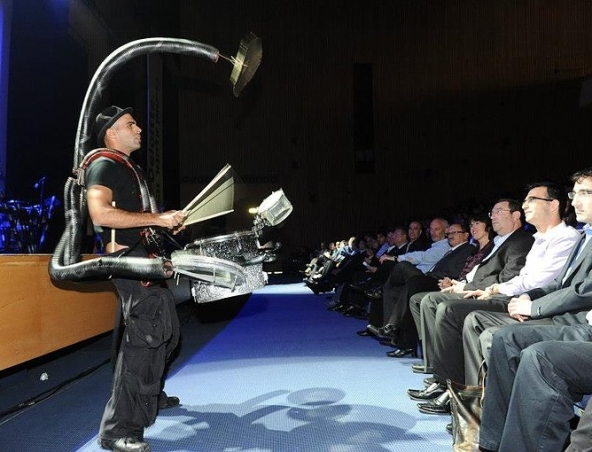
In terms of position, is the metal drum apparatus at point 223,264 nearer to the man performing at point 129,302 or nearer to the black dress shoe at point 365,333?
the man performing at point 129,302

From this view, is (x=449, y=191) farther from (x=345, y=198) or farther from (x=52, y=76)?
(x=52, y=76)

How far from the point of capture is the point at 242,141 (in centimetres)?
1571

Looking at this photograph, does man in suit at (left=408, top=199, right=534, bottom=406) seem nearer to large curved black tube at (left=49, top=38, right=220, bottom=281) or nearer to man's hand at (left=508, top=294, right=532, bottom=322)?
man's hand at (left=508, top=294, right=532, bottom=322)

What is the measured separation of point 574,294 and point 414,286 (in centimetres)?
184

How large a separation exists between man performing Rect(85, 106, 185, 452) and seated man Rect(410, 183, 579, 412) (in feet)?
4.68

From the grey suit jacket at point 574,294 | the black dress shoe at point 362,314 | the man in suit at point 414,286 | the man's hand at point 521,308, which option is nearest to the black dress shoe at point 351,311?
the black dress shoe at point 362,314

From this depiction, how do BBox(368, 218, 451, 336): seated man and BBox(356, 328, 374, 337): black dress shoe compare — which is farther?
BBox(356, 328, 374, 337): black dress shoe

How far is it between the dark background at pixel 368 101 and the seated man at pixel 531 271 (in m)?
6.70

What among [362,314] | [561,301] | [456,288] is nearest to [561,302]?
[561,301]

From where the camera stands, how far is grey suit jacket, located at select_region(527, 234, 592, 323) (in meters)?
1.87

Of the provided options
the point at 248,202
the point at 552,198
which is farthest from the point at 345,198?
the point at 552,198

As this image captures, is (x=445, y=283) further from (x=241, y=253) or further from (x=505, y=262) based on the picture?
(x=241, y=253)

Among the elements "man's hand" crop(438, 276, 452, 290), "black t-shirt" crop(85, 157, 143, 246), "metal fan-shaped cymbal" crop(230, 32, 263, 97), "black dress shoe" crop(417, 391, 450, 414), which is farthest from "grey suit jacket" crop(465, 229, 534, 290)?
"black t-shirt" crop(85, 157, 143, 246)

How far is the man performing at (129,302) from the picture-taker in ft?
6.57
